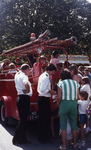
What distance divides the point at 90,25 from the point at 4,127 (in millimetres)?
17416

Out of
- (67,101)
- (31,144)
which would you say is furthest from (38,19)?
(67,101)

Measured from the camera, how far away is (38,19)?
66.1ft

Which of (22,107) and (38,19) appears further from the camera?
(38,19)

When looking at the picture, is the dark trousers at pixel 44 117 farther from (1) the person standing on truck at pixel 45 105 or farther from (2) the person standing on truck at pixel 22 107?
(2) the person standing on truck at pixel 22 107

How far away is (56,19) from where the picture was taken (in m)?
20.2

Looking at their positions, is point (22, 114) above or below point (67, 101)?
below

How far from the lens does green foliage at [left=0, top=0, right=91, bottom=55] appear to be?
64.5 ft

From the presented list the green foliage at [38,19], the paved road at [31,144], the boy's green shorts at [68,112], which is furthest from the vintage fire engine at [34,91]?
the green foliage at [38,19]

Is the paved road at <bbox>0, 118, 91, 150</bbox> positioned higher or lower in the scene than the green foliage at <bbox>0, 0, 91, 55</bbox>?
lower

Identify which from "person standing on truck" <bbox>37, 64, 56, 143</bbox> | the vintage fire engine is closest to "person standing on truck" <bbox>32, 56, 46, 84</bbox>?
the vintage fire engine

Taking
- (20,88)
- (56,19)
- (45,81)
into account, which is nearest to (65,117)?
(45,81)

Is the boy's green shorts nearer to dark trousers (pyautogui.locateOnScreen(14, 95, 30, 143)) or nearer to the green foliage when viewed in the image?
dark trousers (pyautogui.locateOnScreen(14, 95, 30, 143))

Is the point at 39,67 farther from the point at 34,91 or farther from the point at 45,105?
the point at 45,105

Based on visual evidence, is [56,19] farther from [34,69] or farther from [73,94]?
[73,94]
